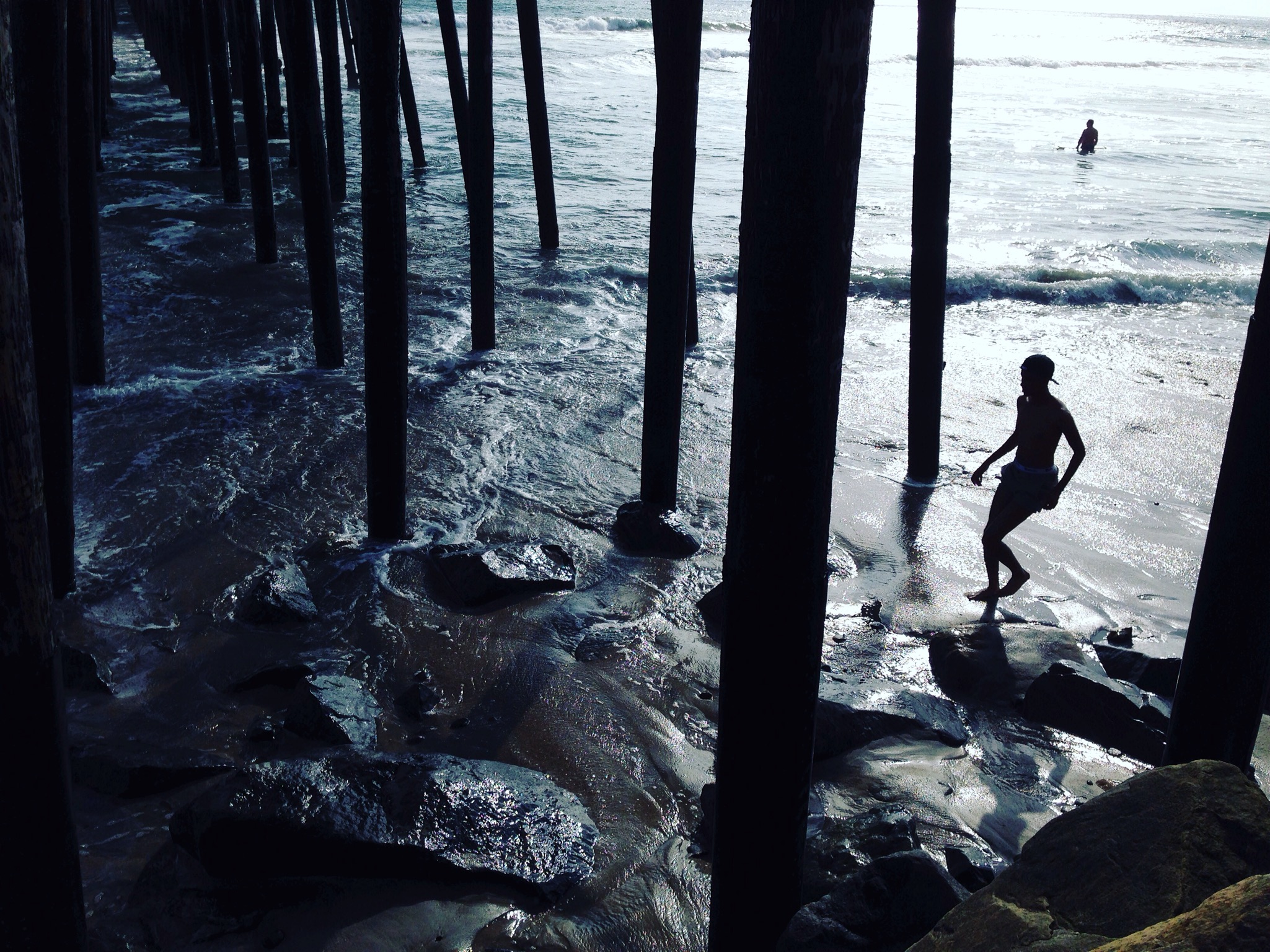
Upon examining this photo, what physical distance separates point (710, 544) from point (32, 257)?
3056 millimetres

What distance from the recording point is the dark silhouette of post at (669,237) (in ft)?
14.5

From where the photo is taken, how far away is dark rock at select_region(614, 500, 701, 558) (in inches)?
197

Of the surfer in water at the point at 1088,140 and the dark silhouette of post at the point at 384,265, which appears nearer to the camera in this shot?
the dark silhouette of post at the point at 384,265

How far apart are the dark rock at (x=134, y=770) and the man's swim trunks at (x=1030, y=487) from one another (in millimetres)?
3308

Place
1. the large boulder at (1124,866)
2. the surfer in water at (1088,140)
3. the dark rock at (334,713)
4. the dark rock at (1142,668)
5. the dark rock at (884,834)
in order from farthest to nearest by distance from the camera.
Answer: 1. the surfer in water at (1088,140)
2. the dark rock at (1142,668)
3. the dark rock at (334,713)
4. the dark rock at (884,834)
5. the large boulder at (1124,866)

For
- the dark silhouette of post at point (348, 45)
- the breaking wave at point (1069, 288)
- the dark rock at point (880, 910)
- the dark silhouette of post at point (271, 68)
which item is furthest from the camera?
the dark silhouette of post at point (348, 45)

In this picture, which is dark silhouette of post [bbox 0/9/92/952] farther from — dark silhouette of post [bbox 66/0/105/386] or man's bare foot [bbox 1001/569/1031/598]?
man's bare foot [bbox 1001/569/1031/598]

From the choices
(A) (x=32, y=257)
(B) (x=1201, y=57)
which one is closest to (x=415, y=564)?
(A) (x=32, y=257)

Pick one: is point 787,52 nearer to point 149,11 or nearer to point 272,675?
point 272,675

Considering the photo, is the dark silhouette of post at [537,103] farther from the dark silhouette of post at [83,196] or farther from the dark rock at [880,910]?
the dark rock at [880,910]

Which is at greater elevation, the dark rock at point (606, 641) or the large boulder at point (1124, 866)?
the large boulder at point (1124, 866)

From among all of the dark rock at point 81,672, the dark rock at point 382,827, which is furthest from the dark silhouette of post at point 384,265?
the dark rock at point 382,827

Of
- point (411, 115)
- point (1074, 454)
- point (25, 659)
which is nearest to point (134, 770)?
point (25, 659)

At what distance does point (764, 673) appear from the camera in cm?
219
